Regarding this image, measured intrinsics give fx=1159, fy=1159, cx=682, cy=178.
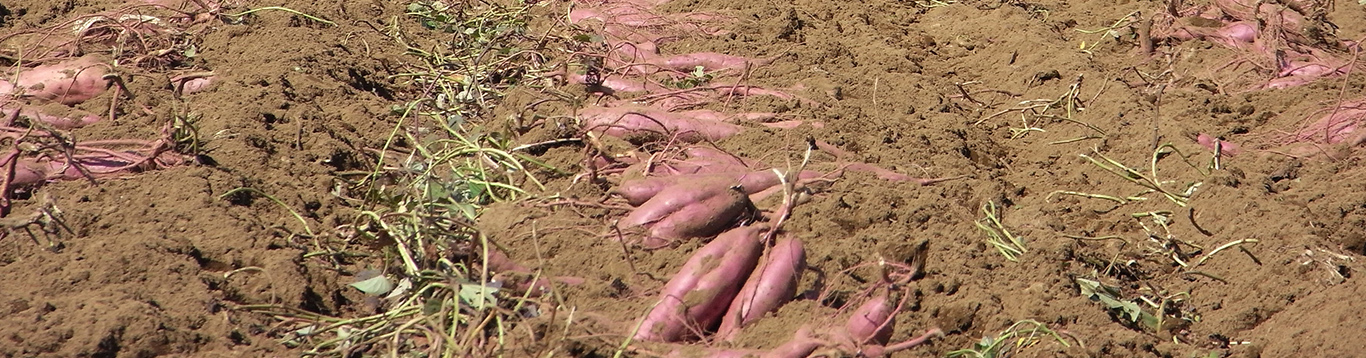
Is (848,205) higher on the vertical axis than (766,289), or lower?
lower

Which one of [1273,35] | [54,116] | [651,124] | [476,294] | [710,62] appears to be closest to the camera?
[476,294]

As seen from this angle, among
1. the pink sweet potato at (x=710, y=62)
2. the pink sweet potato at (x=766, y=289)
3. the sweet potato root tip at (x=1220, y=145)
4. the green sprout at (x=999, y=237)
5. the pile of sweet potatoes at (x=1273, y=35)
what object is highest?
the pink sweet potato at (x=766, y=289)

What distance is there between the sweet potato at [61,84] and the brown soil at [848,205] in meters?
0.10

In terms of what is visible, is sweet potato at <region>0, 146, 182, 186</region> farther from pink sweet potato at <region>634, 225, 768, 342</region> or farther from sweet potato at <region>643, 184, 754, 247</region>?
pink sweet potato at <region>634, 225, 768, 342</region>

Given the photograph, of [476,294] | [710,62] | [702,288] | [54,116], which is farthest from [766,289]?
[54,116]

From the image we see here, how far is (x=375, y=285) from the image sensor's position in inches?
118

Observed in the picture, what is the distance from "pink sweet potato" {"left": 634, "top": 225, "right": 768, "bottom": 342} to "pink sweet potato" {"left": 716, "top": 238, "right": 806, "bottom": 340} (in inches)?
1.1

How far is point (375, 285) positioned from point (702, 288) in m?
0.85

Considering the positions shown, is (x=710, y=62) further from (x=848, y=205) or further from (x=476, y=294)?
(x=476, y=294)

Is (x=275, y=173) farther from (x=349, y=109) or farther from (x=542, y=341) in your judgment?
(x=542, y=341)

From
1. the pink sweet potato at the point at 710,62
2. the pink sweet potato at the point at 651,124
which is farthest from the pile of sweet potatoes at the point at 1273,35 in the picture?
the pink sweet potato at the point at 651,124

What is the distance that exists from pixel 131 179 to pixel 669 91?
1.84 metres

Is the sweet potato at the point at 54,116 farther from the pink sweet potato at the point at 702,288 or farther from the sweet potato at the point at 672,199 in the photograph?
the pink sweet potato at the point at 702,288

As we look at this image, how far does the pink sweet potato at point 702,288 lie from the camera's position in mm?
2881
